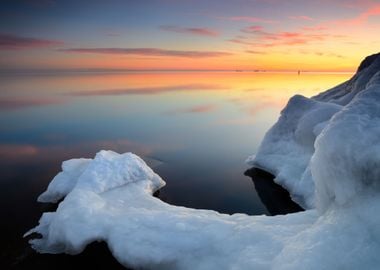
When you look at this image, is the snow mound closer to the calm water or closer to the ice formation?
the calm water

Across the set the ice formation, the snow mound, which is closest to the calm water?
the snow mound

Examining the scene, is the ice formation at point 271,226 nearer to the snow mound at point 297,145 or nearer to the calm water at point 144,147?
the calm water at point 144,147

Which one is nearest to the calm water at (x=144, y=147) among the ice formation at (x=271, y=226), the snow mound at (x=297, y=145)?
the snow mound at (x=297, y=145)

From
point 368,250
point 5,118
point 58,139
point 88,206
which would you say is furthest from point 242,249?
point 5,118

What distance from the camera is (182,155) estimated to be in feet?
48.9

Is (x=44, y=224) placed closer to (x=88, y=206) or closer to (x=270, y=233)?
(x=88, y=206)

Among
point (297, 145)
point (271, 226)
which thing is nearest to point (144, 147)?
point (297, 145)

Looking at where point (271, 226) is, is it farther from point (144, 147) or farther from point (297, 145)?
point (144, 147)

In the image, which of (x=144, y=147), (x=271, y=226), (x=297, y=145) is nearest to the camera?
(x=271, y=226)

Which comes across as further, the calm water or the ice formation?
the calm water

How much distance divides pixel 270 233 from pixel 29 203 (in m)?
6.71

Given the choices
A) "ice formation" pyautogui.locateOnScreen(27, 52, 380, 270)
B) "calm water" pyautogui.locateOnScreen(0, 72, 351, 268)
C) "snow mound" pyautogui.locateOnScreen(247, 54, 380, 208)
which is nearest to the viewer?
"ice formation" pyautogui.locateOnScreen(27, 52, 380, 270)

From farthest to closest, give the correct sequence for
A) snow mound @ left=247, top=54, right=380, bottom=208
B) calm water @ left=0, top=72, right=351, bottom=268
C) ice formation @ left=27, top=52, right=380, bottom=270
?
calm water @ left=0, top=72, right=351, bottom=268
snow mound @ left=247, top=54, right=380, bottom=208
ice formation @ left=27, top=52, right=380, bottom=270

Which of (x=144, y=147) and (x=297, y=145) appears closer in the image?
(x=297, y=145)
